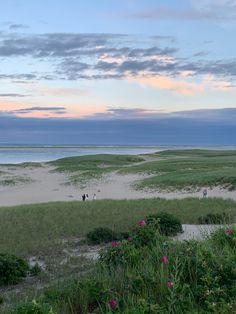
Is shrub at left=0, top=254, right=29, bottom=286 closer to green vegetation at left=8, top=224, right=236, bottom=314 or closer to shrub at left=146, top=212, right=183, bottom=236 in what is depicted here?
green vegetation at left=8, top=224, right=236, bottom=314

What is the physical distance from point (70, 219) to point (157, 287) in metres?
12.1

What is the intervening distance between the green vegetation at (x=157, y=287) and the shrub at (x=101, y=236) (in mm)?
5337

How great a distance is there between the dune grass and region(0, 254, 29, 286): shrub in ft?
6.78

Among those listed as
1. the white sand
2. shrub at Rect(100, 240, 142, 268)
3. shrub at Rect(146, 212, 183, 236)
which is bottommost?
the white sand

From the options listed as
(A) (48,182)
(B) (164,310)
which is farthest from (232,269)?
(A) (48,182)

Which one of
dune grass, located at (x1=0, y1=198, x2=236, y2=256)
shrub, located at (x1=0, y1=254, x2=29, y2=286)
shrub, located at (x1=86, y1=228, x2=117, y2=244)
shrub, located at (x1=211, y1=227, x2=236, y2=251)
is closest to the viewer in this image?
shrub, located at (x1=211, y1=227, x2=236, y2=251)

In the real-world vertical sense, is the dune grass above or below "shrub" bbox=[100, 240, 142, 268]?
below

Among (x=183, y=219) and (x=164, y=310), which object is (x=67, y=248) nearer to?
(x=183, y=219)

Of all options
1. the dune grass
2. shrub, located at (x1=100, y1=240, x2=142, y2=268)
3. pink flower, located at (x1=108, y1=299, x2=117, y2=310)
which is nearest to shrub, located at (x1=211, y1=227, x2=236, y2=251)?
shrub, located at (x1=100, y1=240, x2=142, y2=268)

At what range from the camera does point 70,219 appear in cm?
1730

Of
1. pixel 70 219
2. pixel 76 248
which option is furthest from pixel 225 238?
pixel 70 219

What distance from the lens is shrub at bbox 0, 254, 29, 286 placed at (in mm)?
9008

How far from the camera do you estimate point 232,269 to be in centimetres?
565

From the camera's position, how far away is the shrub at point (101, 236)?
12.5 meters
